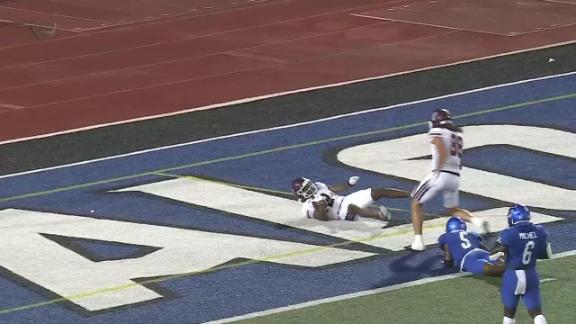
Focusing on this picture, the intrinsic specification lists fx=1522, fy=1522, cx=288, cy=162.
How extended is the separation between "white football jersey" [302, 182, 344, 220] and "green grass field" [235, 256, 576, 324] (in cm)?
219

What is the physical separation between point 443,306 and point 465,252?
1.09 meters

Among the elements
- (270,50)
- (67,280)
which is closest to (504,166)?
(67,280)

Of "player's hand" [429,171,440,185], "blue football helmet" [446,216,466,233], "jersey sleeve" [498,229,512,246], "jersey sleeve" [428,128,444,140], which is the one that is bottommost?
"blue football helmet" [446,216,466,233]

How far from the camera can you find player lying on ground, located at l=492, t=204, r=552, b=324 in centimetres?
1248

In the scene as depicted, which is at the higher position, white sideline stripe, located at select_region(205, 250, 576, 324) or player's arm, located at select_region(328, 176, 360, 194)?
player's arm, located at select_region(328, 176, 360, 194)

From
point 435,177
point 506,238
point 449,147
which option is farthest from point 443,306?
point 449,147

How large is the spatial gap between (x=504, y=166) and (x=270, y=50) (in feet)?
24.0

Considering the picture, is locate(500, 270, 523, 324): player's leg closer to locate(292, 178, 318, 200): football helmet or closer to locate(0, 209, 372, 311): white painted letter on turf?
locate(0, 209, 372, 311): white painted letter on turf

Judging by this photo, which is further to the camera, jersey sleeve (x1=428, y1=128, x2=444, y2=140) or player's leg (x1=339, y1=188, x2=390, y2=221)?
player's leg (x1=339, y1=188, x2=390, y2=221)

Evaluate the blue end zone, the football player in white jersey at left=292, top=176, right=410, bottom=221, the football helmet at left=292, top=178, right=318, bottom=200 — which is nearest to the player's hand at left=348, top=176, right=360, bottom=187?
the football player in white jersey at left=292, top=176, right=410, bottom=221

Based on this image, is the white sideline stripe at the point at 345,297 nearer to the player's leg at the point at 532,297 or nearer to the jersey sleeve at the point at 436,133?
the jersey sleeve at the point at 436,133

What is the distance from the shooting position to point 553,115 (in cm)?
2028

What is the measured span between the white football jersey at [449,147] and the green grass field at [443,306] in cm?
121

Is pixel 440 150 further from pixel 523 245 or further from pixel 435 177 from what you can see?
pixel 523 245
